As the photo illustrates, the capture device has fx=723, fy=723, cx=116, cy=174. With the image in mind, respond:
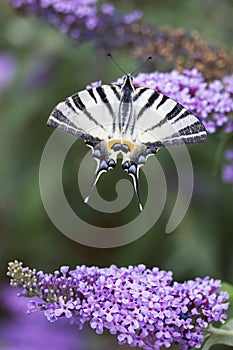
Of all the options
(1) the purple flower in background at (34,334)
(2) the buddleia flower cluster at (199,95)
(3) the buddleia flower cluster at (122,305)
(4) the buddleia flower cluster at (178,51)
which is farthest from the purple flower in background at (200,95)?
(1) the purple flower in background at (34,334)

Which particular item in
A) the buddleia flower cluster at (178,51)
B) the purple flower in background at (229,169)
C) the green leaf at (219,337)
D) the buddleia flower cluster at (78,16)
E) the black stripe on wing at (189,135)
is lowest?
the green leaf at (219,337)

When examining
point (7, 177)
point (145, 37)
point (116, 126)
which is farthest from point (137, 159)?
point (7, 177)

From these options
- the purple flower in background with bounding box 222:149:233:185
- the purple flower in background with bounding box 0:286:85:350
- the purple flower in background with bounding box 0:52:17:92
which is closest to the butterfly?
the purple flower in background with bounding box 222:149:233:185

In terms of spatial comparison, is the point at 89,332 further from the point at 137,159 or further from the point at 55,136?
the point at 137,159

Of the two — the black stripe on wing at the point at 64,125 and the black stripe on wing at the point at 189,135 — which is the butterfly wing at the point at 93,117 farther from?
the black stripe on wing at the point at 189,135

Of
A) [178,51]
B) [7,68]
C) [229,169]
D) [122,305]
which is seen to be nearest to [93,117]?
[122,305]

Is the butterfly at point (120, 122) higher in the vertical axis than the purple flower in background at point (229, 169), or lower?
lower
